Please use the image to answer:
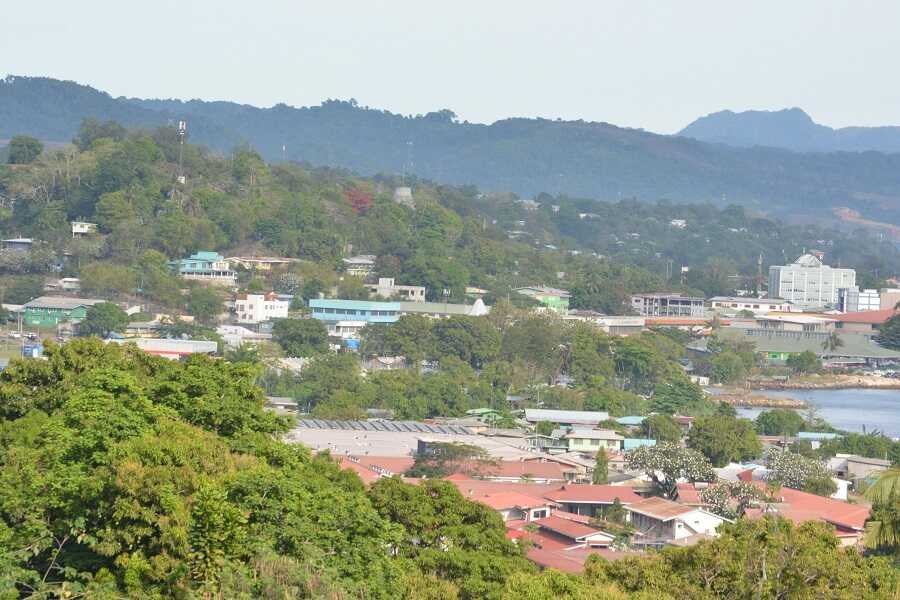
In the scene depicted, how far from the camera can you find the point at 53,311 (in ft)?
102

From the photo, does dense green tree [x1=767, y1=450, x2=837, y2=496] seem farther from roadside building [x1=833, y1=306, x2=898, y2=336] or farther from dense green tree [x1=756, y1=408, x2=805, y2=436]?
roadside building [x1=833, y1=306, x2=898, y2=336]

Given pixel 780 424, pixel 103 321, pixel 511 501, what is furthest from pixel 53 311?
pixel 511 501

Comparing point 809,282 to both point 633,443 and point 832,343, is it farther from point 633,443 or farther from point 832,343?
point 633,443

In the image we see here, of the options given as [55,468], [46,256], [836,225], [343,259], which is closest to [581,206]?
[343,259]

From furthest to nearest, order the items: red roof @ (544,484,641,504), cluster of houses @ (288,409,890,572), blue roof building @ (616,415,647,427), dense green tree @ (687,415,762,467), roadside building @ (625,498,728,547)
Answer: blue roof building @ (616,415,647,427), dense green tree @ (687,415,762,467), red roof @ (544,484,641,504), roadside building @ (625,498,728,547), cluster of houses @ (288,409,890,572)

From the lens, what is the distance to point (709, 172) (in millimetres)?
141375

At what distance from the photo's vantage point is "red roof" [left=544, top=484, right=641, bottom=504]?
14.8 meters

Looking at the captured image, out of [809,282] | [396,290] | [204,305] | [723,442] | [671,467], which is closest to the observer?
[671,467]

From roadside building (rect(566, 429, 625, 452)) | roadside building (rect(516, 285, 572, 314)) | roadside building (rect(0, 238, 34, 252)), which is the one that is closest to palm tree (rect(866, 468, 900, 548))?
roadside building (rect(566, 429, 625, 452))

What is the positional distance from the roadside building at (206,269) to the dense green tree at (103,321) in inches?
236

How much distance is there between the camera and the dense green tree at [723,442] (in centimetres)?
1920

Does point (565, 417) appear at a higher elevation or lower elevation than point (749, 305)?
higher

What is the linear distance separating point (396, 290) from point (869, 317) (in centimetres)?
1380

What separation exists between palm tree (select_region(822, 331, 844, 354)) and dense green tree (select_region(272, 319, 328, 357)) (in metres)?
13.8
